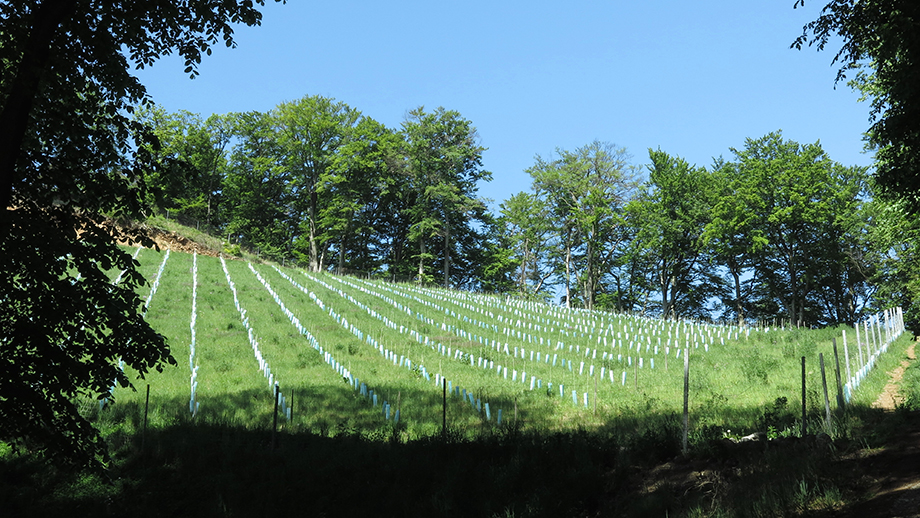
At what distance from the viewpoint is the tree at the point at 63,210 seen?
8.19 metres

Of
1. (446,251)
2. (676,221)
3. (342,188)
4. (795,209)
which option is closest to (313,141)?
(342,188)

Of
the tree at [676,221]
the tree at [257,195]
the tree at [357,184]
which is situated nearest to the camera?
the tree at [676,221]

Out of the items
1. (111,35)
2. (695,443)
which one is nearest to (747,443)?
(695,443)

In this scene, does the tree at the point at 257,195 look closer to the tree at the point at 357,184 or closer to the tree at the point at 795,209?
the tree at the point at 357,184

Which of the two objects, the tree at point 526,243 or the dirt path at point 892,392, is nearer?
the dirt path at point 892,392

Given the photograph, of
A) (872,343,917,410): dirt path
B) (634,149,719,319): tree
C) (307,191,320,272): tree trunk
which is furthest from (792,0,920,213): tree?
(307,191,320,272): tree trunk

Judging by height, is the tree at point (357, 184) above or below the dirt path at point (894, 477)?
above

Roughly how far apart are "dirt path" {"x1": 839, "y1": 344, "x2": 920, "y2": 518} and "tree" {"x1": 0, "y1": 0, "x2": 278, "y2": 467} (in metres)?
9.74

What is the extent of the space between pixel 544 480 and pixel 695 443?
9.32 feet

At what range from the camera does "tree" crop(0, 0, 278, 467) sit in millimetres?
8188

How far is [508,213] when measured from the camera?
74.4 meters

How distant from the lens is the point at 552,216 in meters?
65.4

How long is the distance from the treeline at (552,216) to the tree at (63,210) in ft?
160

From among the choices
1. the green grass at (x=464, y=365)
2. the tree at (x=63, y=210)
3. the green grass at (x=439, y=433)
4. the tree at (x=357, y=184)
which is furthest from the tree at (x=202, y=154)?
the tree at (x=63, y=210)
